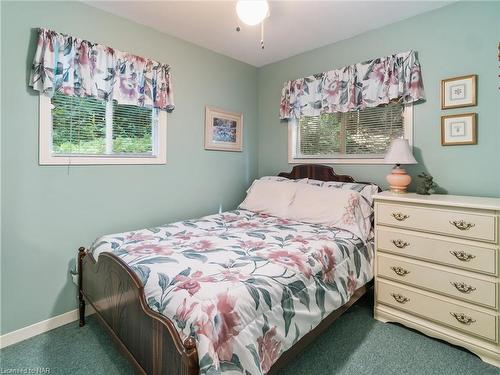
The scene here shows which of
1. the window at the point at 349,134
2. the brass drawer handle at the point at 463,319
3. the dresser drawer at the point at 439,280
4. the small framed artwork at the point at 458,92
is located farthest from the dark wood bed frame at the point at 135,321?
the small framed artwork at the point at 458,92

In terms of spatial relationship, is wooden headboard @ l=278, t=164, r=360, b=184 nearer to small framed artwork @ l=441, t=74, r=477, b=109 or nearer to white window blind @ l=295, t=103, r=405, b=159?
white window blind @ l=295, t=103, r=405, b=159

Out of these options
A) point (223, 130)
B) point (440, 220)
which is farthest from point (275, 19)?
point (440, 220)

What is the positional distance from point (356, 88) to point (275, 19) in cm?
101

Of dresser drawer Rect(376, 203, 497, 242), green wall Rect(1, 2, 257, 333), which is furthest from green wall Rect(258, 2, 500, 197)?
green wall Rect(1, 2, 257, 333)

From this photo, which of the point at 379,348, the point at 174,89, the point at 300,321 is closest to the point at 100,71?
the point at 174,89

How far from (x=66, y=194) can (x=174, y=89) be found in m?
A: 1.40

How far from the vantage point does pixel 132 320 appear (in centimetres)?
138

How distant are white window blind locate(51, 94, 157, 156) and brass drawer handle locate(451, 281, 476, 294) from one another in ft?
8.83

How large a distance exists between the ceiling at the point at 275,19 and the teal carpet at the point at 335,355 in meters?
2.56

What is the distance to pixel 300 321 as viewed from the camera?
149 cm

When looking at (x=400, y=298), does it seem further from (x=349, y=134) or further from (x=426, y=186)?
(x=349, y=134)

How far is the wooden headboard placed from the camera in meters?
2.89

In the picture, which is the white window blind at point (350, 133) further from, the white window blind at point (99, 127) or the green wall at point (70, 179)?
the white window blind at point (99, 127)

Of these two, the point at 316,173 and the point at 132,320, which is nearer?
the point at 132,320
